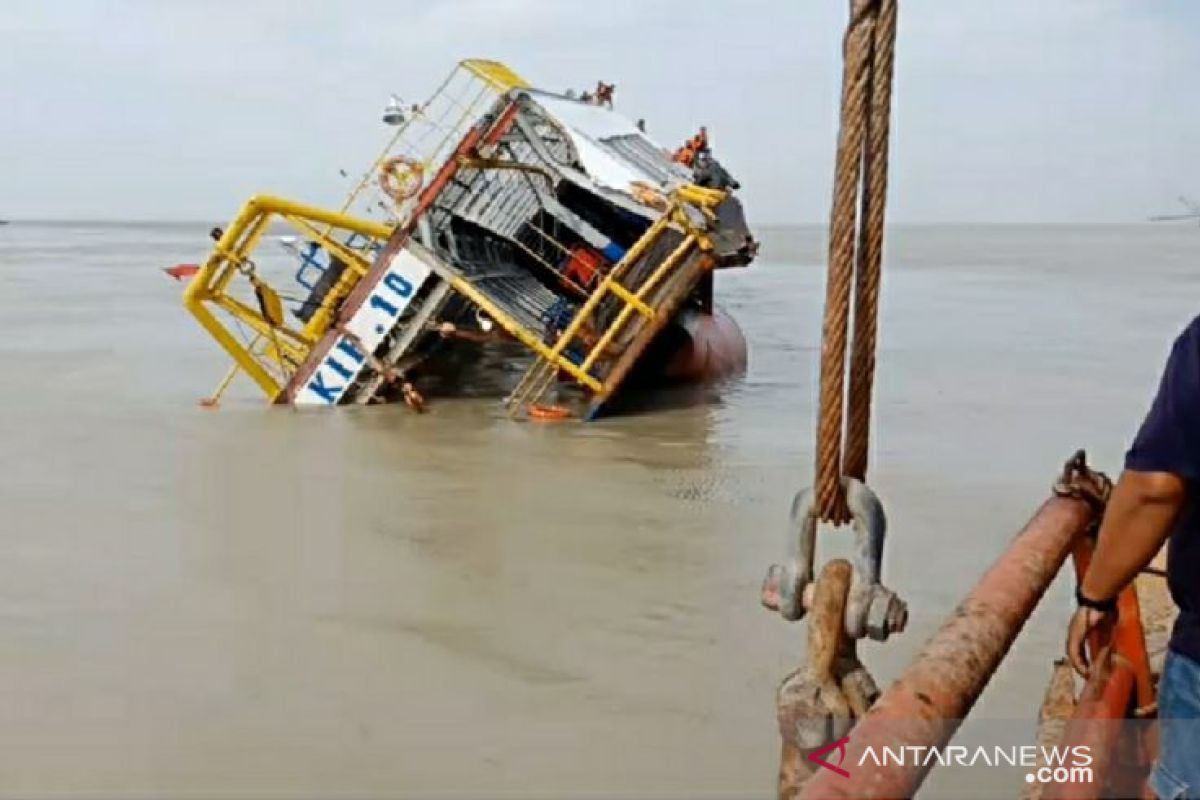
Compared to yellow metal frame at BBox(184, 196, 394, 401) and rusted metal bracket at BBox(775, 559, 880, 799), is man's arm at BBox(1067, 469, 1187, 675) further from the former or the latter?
yellow metal frame at BBox(184, 196, 394, 401)

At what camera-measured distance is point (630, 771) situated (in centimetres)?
455

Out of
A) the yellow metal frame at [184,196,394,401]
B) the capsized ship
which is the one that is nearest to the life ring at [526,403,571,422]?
the capsized ship

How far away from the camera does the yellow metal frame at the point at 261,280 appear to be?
11336mm

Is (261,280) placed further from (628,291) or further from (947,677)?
(947,677)

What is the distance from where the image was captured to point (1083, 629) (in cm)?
267

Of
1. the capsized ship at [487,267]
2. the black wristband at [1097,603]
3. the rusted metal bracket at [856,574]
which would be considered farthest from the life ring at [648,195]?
the rusted metal bracket at [856,574]

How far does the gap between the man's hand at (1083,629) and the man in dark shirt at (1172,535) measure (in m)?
0.15

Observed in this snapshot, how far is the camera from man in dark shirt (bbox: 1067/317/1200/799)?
2053 mm

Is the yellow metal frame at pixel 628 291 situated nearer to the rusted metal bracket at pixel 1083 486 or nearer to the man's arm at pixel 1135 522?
the rusted metal bracket at pixel 1083 486

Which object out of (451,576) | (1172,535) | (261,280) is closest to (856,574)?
(1172,535)

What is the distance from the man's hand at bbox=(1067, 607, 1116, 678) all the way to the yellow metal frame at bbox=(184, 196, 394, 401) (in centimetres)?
954

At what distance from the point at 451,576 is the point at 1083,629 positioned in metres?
4.58

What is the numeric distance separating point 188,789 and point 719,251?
7.72 meters

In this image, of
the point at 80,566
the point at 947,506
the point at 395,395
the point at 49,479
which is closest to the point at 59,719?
the point at 80,566
